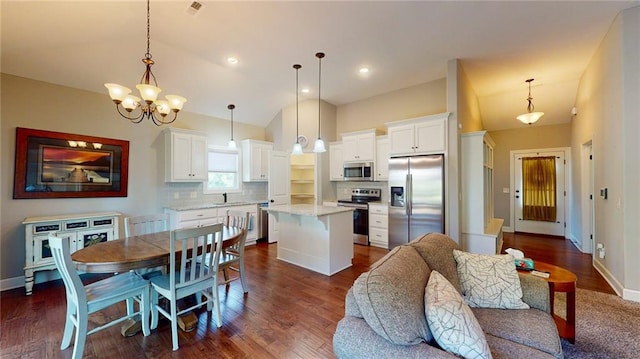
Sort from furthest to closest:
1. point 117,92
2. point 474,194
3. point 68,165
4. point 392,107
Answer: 1. point 392,107
2. point 474,194
3. point 68,165
4. point 117,92

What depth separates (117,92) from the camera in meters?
2.38

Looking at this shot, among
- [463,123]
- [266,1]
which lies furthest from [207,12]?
[463,123]

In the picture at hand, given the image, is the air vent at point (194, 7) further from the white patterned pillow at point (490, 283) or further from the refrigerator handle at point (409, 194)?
the refrigerator handle at point (409, 194)

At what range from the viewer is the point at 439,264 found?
1.83 m

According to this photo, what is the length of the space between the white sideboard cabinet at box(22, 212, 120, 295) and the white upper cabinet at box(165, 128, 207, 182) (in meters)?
1.18

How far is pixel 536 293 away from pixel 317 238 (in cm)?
254

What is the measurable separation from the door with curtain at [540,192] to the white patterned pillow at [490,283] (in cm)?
584

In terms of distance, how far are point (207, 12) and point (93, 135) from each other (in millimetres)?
2715

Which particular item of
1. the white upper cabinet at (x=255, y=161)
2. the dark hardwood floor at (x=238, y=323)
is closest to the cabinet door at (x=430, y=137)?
the dark hardwood floor at (x=238, y=323)

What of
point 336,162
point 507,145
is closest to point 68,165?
point 336,162

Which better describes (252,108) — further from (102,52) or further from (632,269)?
(632,269)

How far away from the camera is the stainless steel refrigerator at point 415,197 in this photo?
427cm

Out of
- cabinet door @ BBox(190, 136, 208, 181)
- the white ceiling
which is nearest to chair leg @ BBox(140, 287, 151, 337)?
cabinet door @ BBox(190, 136, 208, 181)

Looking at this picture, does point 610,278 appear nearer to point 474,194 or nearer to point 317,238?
point 474,194
